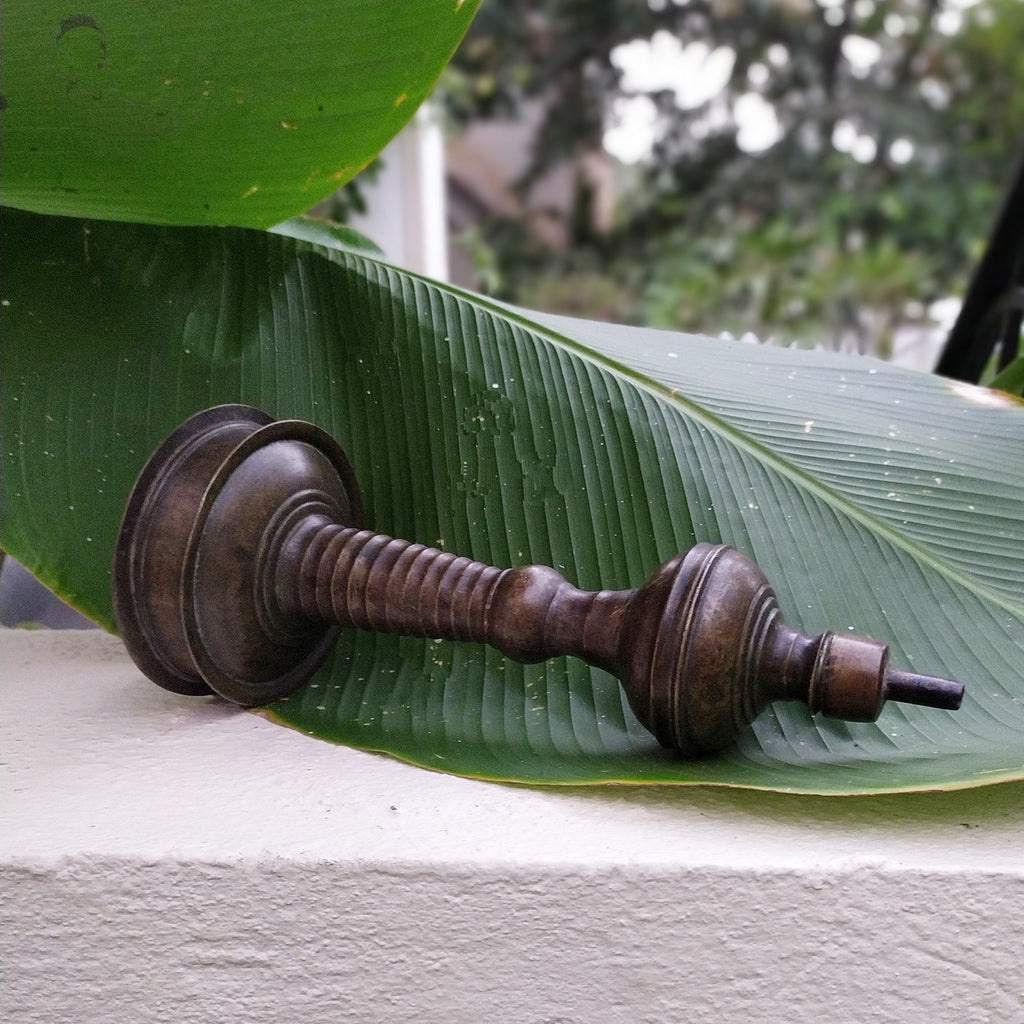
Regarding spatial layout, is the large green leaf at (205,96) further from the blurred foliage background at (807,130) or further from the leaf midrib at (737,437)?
the blurred foliage background at (807,130)

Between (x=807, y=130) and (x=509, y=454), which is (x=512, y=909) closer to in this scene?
(x=509, y=454)

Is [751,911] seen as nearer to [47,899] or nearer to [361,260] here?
[47,899]

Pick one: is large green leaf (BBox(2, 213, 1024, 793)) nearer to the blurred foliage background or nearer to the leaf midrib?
the leaf midrib

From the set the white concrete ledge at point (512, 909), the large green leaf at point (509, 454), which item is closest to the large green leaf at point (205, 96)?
the large green leaf at point (509, 454)

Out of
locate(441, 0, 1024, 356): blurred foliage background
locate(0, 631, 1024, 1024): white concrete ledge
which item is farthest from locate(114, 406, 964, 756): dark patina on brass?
locate(441, 0, 1024, 356): blurred foliage background

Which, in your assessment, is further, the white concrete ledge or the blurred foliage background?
the blurred foliage background

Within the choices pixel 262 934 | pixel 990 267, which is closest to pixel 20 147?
pixel 262 934

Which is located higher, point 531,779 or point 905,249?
point 905,249
